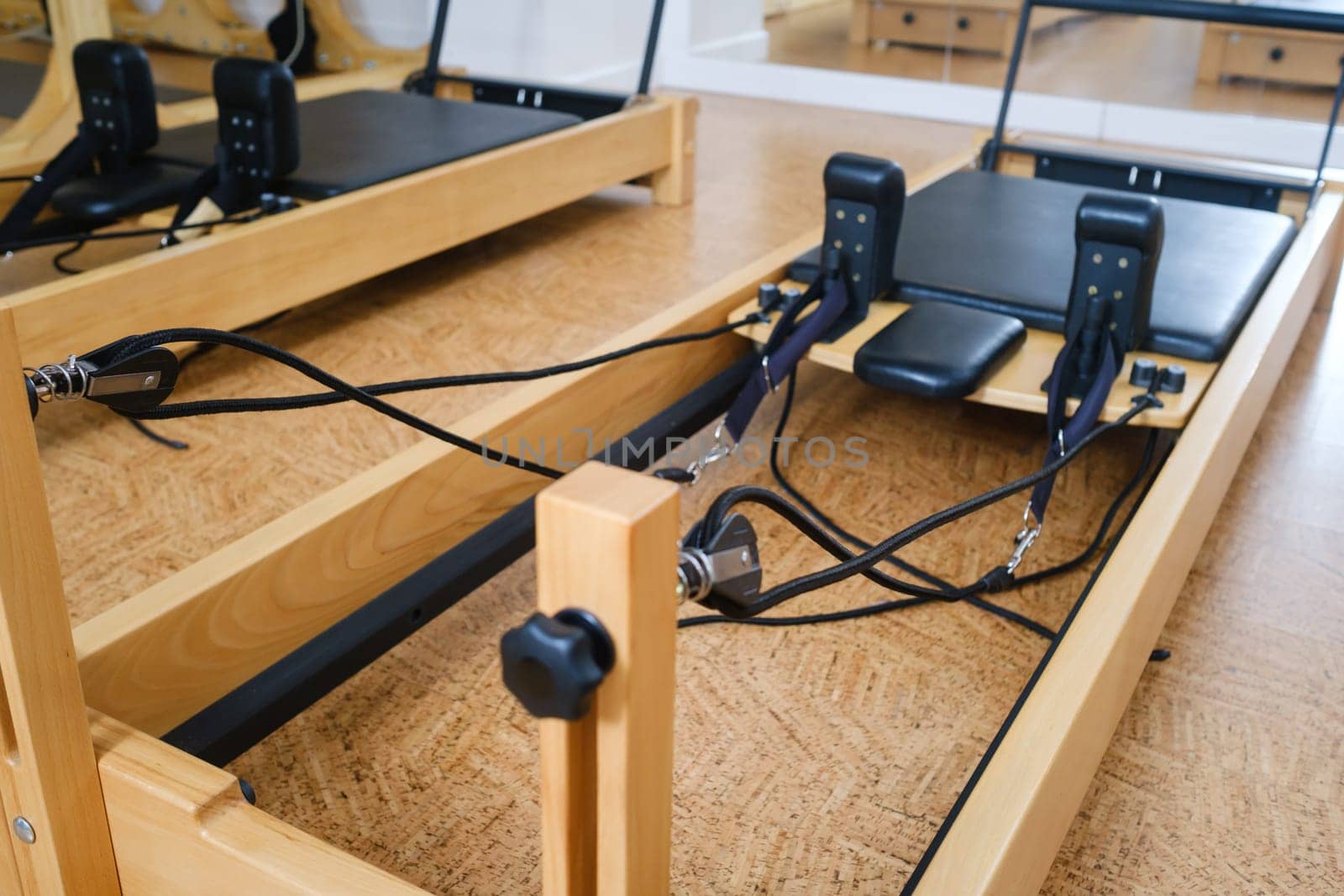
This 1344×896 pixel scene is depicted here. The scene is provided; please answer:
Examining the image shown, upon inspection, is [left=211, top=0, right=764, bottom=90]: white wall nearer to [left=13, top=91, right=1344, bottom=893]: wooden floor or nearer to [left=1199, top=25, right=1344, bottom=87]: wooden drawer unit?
[left=1199, top=25, right=1344, bottom=87]: wooden drawer unit

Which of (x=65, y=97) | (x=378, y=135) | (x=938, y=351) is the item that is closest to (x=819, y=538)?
(x=938, y=351)

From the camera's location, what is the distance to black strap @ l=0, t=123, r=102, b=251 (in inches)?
102

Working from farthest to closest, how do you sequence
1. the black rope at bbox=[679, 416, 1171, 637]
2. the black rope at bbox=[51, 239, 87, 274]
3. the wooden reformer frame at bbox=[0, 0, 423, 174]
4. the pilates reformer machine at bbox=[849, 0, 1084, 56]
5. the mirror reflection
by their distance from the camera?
the pilates reformer machine at bbox=[849, 0, 1084, 56], the mirror reflection, the wooden reformer frame at bbox=[0, 0, 423, 174], the black rope at bbox=[51, 239, 87, 274], the black rope at bbox=[679, 416, 1171, 637]

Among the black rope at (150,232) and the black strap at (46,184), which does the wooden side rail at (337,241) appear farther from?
the black strap at (46,184)

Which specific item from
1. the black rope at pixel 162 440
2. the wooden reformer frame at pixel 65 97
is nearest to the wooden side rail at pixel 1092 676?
the black rope at pixel 162 440

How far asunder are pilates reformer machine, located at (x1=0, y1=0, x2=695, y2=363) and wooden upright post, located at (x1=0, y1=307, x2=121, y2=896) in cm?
116

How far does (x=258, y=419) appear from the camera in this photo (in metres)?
2.28

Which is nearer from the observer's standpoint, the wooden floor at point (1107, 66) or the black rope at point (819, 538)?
the black rope at point (819, 538)

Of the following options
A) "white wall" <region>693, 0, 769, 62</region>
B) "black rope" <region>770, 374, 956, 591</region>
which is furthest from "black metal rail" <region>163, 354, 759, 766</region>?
"white wall" <region>693, 0, 769, 62</region>

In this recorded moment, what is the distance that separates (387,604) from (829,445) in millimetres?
944

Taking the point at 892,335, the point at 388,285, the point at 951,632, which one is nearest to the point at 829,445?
the point at 892,335

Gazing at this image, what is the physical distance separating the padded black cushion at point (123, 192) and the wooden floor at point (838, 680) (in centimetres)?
37

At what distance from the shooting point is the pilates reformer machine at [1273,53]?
4562 mm

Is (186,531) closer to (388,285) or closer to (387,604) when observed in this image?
(387,604)
